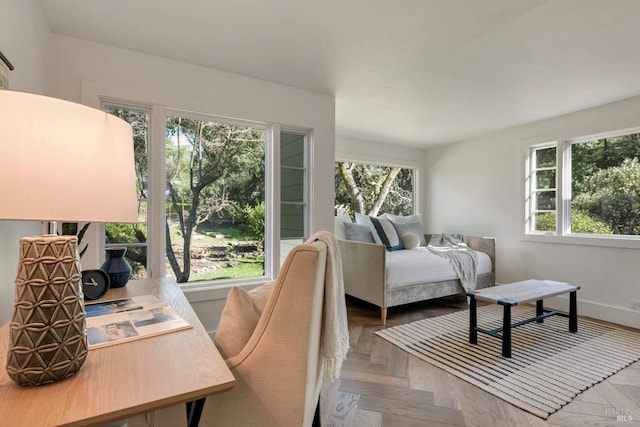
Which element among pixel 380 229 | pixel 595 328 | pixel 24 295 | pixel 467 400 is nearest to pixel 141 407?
pixel 24 295

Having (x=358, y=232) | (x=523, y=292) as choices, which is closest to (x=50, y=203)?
(x=523, y=292)

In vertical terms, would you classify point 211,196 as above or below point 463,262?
above

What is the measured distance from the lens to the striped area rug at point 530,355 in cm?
187

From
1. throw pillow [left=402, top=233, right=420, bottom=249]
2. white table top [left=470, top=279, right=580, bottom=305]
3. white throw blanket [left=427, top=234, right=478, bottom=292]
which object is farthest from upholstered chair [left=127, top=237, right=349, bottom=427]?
throw pillow [left=402, top=233, right=420, bottom=249]

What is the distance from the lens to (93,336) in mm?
892

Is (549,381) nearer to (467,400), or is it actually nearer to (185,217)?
(467,400)

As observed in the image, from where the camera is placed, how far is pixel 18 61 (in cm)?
144

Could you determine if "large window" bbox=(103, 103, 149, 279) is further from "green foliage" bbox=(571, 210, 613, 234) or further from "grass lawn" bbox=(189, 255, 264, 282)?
"green foliage" bbox=(571, 210, 613, 234)

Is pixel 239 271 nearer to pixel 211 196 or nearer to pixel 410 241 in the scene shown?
pixel 211 196

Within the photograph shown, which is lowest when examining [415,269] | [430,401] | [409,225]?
[430,401]

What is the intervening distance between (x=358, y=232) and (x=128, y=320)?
9.71 ft

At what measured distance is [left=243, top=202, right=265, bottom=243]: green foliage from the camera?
9.06 feet

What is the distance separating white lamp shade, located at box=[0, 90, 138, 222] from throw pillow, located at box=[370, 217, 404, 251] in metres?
3.45

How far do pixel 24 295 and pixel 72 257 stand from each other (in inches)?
4.2
